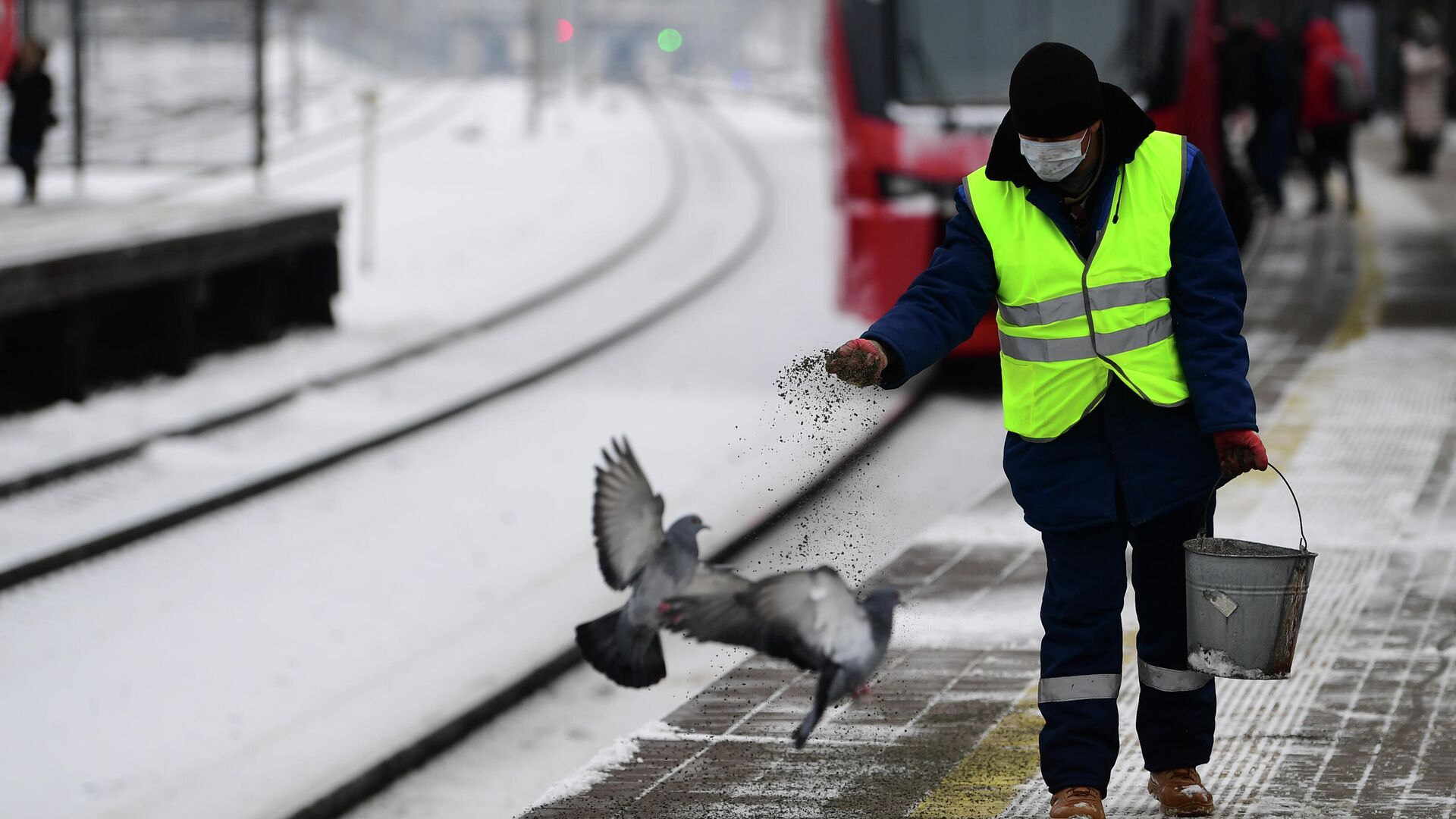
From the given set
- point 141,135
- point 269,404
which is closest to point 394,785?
point 269,404

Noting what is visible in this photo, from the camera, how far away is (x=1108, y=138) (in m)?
3.84

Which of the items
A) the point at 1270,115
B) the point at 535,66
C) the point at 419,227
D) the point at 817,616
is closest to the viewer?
the point at 817,616

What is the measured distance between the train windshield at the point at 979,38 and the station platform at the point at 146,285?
4536 mm

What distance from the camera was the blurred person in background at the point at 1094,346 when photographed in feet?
12.5

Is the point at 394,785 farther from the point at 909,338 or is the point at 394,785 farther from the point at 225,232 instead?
the point at 225,232

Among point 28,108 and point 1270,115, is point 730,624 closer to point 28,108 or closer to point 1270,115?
point 28,108

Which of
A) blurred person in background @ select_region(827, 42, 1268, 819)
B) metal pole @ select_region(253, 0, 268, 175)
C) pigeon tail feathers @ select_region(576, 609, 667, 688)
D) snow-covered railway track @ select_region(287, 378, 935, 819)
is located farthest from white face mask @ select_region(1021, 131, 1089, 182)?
metal pole @ select_region(253, 0, 268, 175)

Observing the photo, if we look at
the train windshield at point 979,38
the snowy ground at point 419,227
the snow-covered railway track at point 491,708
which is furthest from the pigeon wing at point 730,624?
the train windshield at point 979,38

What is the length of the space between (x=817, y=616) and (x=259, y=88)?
13.6m

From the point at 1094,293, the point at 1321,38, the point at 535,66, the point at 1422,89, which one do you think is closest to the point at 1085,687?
the point at 1094,293

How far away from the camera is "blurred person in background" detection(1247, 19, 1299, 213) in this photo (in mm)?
17797

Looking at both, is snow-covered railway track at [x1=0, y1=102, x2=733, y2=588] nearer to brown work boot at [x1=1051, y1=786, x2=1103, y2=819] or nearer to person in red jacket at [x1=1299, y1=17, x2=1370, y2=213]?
brown work boot at [x1=1051, y1=786, x2=1103, y2=819]

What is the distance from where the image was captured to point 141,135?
17.3m

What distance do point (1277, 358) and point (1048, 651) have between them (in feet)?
23.4
